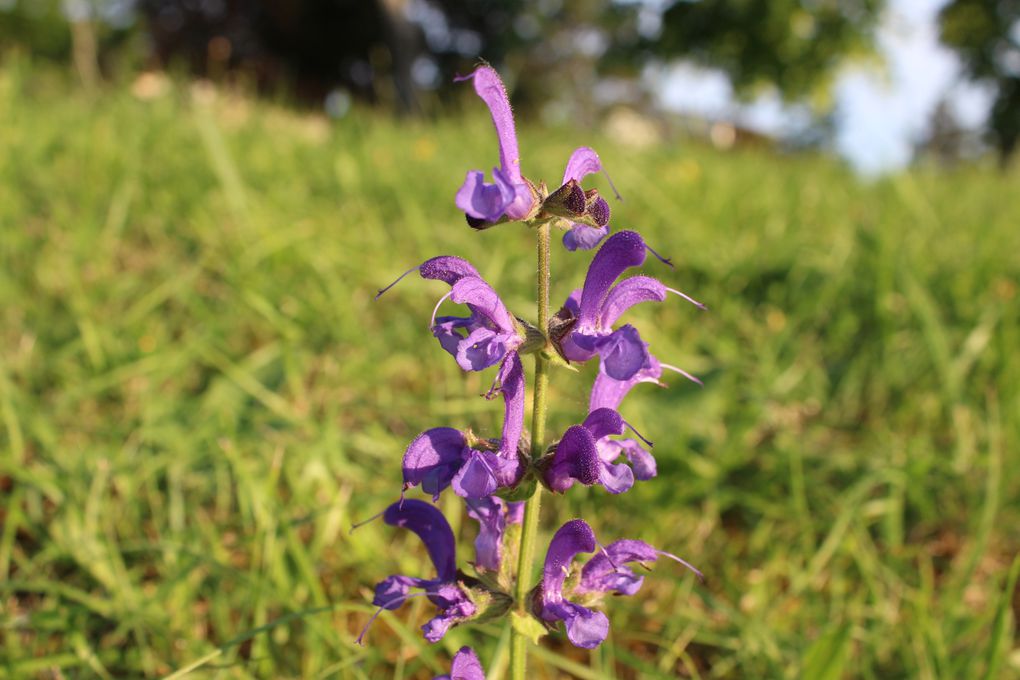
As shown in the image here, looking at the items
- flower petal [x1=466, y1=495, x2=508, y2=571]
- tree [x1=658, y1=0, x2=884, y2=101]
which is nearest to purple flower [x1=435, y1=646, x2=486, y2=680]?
flower petal [x1=466, y1=495, x2=508, y2=571]

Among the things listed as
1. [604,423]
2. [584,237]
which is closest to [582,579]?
[604,423]

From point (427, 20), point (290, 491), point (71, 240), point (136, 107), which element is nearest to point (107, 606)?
point (290, 491)

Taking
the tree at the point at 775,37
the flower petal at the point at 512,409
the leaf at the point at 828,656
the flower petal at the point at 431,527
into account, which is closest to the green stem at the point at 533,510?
the flower petal at the point at 512,409

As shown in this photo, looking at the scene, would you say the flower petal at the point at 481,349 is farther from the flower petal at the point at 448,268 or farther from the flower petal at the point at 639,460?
the flower petal at the point at 639,460

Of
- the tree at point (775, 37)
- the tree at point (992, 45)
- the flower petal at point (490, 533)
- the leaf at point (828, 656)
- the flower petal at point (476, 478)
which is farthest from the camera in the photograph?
the tree at point (992, 45)

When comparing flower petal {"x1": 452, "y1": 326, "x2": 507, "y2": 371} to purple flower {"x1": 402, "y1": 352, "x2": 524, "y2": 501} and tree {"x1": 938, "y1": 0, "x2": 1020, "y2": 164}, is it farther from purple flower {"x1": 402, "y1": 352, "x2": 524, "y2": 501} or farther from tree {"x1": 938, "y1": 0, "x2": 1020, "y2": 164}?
tree {"x1": 938, "y1": 0, "x2": 1020, "y2": 164}

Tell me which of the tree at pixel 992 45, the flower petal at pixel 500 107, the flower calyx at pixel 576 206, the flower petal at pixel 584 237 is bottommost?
the tree at pixel 992 45

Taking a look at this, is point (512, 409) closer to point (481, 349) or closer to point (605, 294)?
point (481, 349)
